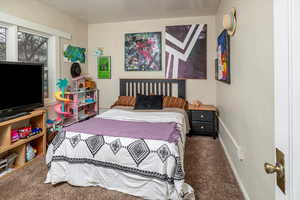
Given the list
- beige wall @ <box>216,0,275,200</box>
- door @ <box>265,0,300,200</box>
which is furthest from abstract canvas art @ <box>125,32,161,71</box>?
door @ <box>265,0,300,200</box>

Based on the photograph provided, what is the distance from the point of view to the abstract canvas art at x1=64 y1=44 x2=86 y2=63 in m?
3.64

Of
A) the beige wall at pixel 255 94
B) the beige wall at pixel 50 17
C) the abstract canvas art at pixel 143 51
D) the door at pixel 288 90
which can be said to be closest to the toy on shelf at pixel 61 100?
the beige wall at pixel 50 17

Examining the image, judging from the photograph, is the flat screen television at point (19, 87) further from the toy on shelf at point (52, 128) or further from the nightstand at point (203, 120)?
the nightstand at point (203, 120)

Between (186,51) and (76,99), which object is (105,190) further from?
(186,51)

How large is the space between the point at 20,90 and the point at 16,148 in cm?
82

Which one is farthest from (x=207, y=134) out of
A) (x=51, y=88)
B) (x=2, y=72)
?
(x=2, y=72)

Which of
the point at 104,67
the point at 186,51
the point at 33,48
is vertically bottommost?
the point at 104,67

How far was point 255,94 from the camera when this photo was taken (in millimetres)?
1405

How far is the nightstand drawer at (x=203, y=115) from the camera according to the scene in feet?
11.3

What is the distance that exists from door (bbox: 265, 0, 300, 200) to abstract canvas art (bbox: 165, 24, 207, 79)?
10.9ft

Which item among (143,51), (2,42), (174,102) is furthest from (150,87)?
(2,42)

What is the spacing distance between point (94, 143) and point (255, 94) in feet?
5.30

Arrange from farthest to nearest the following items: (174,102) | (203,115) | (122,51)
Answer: (122,51) → (174,102) → (203,115)

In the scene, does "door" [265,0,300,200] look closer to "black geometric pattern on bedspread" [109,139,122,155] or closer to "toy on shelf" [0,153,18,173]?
"black geometric pattern on bedspread" [109,139,122,155]
